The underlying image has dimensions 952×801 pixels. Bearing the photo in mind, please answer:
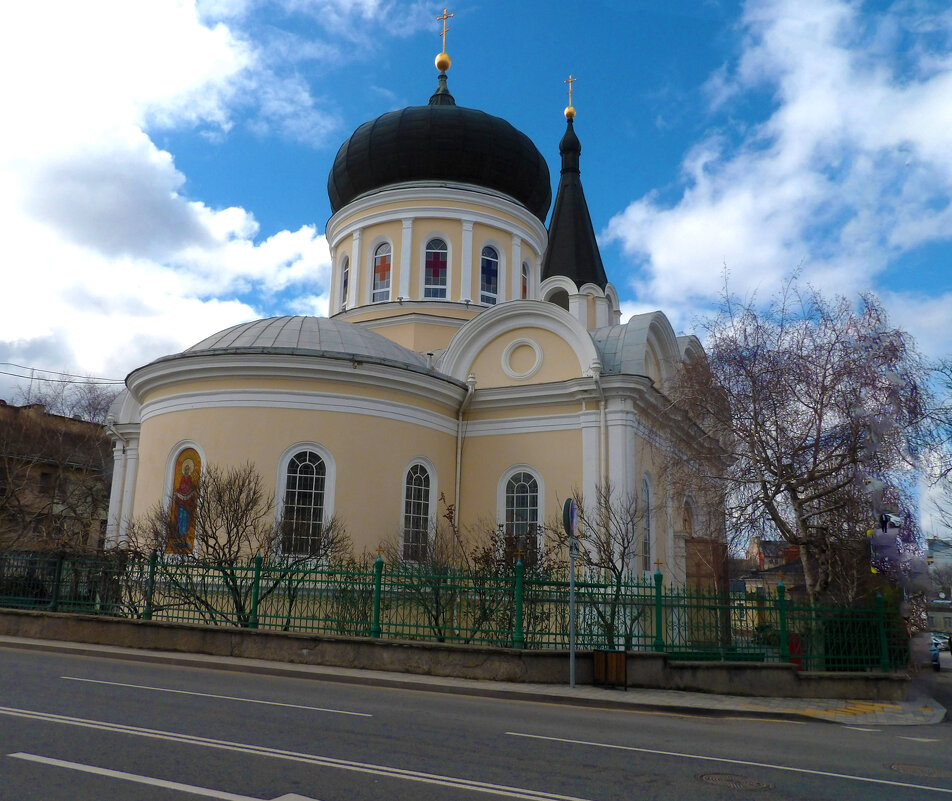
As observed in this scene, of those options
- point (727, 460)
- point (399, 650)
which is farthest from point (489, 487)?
point (399, 650)

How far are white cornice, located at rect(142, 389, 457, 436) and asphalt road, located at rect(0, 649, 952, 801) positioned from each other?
6.96 meters

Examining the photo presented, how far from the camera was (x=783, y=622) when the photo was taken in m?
Result: 11.1

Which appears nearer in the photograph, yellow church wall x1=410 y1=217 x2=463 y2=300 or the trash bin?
the trash bin

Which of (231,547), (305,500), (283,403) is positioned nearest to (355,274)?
(283,403)

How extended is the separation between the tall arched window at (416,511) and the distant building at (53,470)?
1602cm

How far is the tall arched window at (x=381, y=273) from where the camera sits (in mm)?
22016

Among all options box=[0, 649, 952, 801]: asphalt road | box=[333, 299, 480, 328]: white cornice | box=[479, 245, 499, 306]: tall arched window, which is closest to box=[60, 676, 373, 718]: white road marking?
box=[0, 649, 952, 801]: asphalt road

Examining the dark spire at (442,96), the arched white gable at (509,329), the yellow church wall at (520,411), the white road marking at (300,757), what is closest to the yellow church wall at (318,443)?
the yellow church wall at (520,411)

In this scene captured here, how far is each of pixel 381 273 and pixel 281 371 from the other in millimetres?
7627

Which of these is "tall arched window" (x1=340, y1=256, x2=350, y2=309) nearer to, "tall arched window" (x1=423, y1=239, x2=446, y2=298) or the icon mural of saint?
"tall arched window" (x1=423, y1=239, x2=446, y2=298)

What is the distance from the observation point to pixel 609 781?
513 cm

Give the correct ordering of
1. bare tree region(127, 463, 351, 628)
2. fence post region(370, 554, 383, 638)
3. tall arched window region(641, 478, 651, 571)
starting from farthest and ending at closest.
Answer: tall arched window region(641, 478, 651, 571)
bare tree region(127, 463, 351, 628)
fence post region(370, 554, 383, 638)

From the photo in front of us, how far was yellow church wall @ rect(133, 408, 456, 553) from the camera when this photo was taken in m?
15.0

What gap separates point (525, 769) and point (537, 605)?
565 cm
